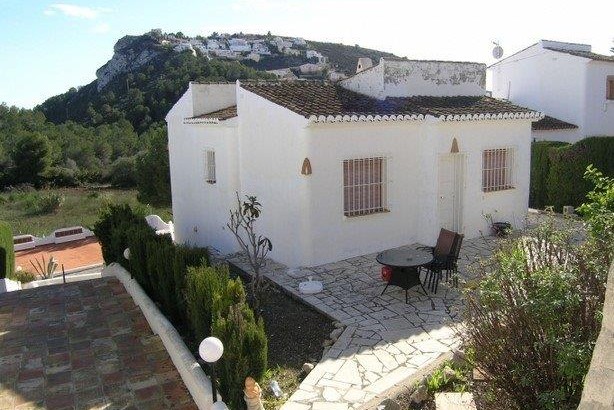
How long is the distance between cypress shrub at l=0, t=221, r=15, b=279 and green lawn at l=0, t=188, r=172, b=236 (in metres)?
16.6

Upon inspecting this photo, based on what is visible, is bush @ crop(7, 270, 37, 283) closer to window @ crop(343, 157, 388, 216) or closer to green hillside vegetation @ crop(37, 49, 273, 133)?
window @ crop(343, 157, 388, 216)

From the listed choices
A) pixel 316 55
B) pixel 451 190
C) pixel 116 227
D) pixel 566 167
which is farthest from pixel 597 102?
pixel 316 55

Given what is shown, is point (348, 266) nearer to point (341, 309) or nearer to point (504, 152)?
point (341, 309)

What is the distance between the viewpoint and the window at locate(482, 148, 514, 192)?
15875 millimetres

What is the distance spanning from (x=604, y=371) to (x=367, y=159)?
36.3 ft

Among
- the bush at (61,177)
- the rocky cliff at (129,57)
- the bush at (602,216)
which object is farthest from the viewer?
the rocky cliff at (129,57)

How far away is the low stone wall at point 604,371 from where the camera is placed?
10.3 ft

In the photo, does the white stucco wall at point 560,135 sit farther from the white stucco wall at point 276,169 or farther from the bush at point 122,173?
the bush at point 122,173

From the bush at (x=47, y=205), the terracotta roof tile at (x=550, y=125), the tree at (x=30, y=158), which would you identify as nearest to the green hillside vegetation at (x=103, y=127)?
the tree at (x=30, y=158)

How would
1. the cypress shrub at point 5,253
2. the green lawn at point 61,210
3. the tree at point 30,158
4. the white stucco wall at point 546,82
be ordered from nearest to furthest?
the cypress shrub at point 5,253
the white stucco wall at point 546,82
the green lawn at point 61,210
the tree at point 30,158

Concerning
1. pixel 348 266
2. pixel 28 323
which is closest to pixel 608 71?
pixel 348 266

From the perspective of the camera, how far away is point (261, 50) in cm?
8569

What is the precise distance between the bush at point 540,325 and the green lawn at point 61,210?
3137 cm

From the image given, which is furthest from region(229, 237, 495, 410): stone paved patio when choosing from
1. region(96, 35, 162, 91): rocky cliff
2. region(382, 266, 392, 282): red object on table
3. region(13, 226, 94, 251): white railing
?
region(96, 35, 162, 91): rocky cliff
